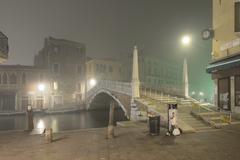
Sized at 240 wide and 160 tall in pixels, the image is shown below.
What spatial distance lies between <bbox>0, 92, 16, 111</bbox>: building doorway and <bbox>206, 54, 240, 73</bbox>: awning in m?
35.8

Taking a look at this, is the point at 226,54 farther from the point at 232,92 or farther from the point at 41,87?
the point at 41,87

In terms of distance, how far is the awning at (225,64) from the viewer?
55.3 feet

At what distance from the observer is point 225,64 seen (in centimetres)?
1798

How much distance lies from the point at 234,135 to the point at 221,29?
11.2m

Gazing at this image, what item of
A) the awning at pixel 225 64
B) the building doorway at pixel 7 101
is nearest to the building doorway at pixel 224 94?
the awning at pixel 225 64

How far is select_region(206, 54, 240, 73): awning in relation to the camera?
16844 mm

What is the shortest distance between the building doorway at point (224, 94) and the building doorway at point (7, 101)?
36.3 meters

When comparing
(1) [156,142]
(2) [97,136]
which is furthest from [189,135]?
(2) [97,136]

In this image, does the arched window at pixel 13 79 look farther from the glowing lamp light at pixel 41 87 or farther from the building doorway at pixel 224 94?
the building doorway at pixel 224 94

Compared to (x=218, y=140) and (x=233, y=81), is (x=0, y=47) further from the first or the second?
(x=233, y=81)

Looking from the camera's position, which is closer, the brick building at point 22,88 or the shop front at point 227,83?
the shop front at point 227,83

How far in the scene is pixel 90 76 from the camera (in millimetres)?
50969

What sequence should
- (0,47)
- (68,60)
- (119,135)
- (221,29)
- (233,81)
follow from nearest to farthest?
(0,47) → (119,135) → (233,81) → (221,29) → (68,60)

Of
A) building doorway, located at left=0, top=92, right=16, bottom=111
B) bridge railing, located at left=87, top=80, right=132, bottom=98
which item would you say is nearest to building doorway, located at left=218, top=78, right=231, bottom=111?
bridge railing, located at left=87, top=80, right=132, bottom=98
